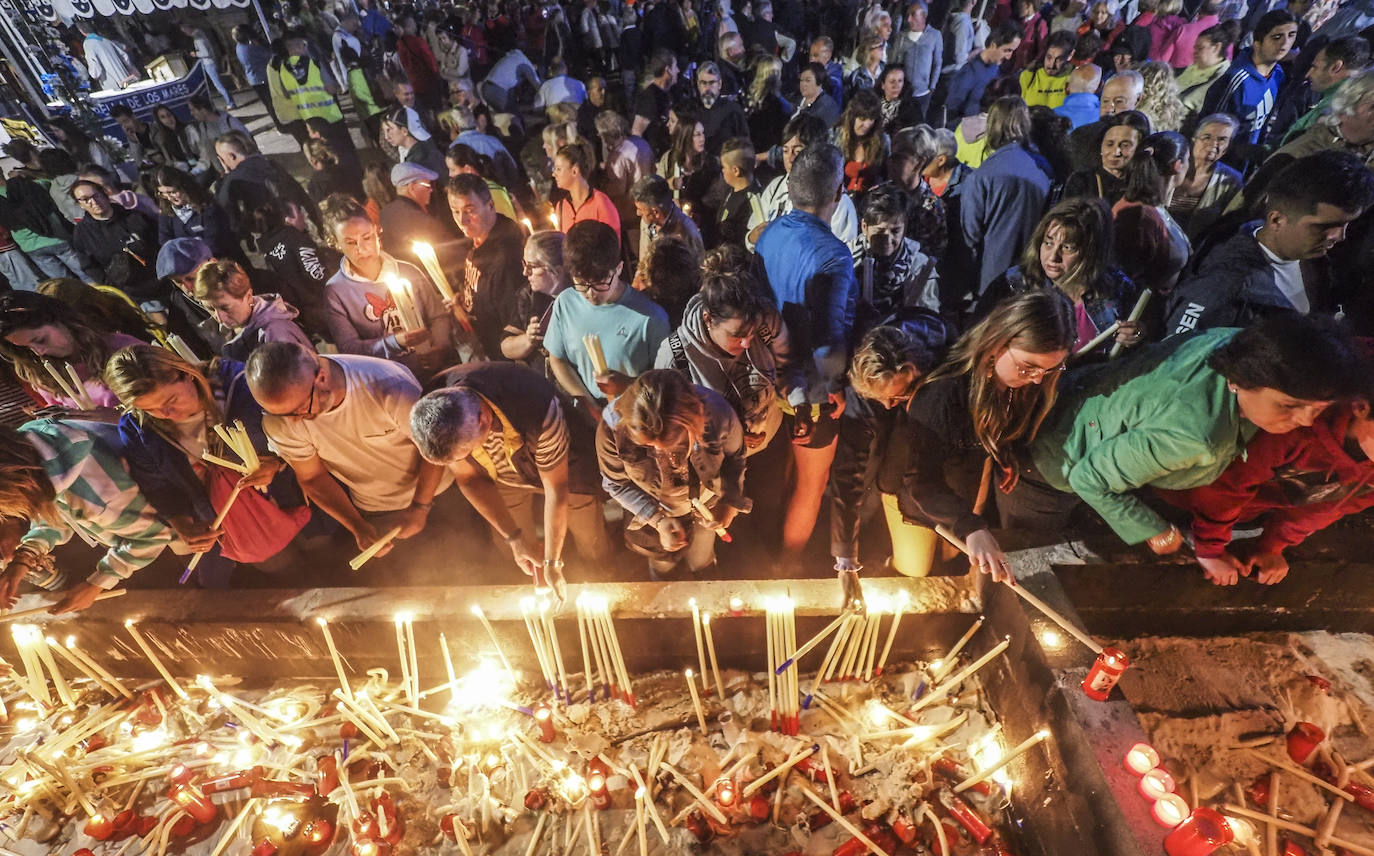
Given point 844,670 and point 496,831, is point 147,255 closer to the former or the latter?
point 496,831

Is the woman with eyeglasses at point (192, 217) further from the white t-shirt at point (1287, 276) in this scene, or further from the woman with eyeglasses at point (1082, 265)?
the white t-shirt at point (1287, 276)

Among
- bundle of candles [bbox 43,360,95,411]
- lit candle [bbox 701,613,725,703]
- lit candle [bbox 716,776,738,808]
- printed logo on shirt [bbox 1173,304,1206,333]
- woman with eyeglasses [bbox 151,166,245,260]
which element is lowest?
lit candle [bbox 716,776,738,808]

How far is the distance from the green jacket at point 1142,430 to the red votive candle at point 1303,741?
4.07ft

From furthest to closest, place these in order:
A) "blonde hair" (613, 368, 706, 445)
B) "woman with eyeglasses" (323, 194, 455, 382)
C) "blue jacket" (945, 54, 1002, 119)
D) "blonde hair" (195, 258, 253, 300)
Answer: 1. "blue jacket" (945, 54, 1002, 119)
2. "woman with eyeglasses" (323, 194, 455, 382)
3. "blonde hair" (195, 258, 253, 300)
4. "blonde hair" (613, 368, 706, 445)

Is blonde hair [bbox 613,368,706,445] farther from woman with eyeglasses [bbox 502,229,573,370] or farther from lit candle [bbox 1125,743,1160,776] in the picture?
lit candle [bbox 1125,743,1160,776]

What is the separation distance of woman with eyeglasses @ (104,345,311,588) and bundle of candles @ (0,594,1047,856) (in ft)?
2.27

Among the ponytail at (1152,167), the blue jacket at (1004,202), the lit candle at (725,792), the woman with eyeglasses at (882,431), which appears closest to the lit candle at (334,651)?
the lit candle at (725,792)

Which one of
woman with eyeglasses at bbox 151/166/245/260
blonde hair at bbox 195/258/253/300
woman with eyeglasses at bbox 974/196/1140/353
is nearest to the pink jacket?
woman with eyeglasses at bbox 974/196/1140/353

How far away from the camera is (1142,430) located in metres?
2.38

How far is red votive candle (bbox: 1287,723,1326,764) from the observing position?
2.81 m

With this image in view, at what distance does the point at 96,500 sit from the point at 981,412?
3908 millimetres

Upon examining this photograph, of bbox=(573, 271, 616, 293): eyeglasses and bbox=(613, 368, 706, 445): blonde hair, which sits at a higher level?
bbox=(573, 271, 616, 293): eyeglasses

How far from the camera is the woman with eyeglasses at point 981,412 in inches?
92.0

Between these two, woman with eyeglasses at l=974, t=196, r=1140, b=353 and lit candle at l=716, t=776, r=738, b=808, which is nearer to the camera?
lit candle at l=716, t=776, r=738, b=808
